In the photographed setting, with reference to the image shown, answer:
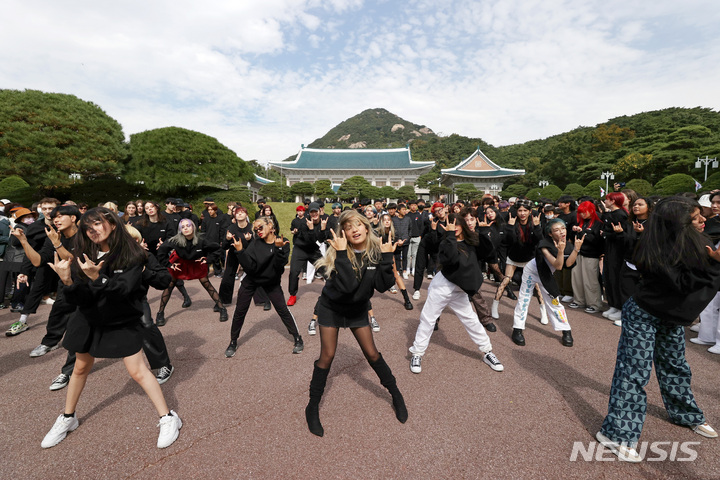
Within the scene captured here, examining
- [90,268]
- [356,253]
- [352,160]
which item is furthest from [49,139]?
[352,160]

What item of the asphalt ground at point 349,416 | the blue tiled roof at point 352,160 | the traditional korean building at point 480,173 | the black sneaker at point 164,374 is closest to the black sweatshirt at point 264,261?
the asphalt ground at point 349,416

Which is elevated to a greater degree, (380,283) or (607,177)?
(607,177)

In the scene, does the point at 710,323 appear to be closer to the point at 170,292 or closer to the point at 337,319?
the point at 337,319

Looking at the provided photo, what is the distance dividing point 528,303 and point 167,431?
440 centimetres

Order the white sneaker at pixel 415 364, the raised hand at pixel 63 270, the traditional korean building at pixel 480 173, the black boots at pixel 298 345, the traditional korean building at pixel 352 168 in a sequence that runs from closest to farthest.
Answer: the raised hand at pixel 63 270, the white sneaker at pixel 415 364, the black boots at pixel 298 345, the traditional korean building at pixel 480 173, the traditional korean building at pixel 352 168

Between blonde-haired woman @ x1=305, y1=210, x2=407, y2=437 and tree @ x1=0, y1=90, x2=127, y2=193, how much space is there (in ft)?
60.8

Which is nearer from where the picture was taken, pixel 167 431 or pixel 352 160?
pixel 167 431

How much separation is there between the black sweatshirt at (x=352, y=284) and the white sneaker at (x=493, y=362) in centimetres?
198

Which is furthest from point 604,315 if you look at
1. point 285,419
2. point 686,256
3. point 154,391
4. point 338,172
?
point 338,172

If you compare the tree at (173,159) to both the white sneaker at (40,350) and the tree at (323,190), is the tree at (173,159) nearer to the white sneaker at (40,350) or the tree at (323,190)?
the white sneaker at (40,350)

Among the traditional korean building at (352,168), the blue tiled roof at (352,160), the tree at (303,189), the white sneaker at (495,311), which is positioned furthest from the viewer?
the traditional korean building at (352,168)

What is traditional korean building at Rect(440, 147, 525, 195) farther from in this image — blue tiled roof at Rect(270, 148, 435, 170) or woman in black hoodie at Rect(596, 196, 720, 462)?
woman in black hoodie at Rect(596, 196, 720, 462)

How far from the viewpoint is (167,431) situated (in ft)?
8.17

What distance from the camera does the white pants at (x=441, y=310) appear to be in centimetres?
362
